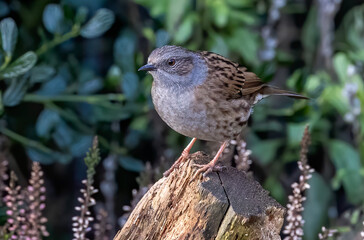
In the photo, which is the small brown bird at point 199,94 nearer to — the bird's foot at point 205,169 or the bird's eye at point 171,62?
the bird's eye at point 171,62

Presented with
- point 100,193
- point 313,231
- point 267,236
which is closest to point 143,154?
point 100,193

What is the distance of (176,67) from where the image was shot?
13.1 feet

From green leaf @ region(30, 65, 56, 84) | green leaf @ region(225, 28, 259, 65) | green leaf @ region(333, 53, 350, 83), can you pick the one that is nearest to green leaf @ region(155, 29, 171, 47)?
green leaf @ region(225, 28, 259, 65)

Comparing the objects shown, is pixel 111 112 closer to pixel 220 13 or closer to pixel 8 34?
pixel 220 13

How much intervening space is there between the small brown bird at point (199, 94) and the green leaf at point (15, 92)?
94 cm

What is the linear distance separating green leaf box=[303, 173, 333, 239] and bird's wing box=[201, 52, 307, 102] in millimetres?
1492

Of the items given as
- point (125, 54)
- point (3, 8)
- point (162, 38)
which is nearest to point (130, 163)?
point (125, 54)

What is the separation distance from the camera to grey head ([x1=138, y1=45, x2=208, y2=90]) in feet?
12.9

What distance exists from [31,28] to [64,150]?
106 centimetres

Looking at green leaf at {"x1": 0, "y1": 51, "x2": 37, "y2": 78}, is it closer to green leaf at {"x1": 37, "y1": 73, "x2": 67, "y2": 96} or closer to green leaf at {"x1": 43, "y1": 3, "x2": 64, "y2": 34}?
green leaf at {"x1": 43, "y1": 3, "x2": 64, "y2": 34}

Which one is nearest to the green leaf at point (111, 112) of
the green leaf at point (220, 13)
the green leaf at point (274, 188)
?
the green leaf at point (220, 13)

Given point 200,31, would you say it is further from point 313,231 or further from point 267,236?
point 267,236

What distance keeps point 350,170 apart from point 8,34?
8.62ft

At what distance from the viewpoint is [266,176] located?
5.85 meters
